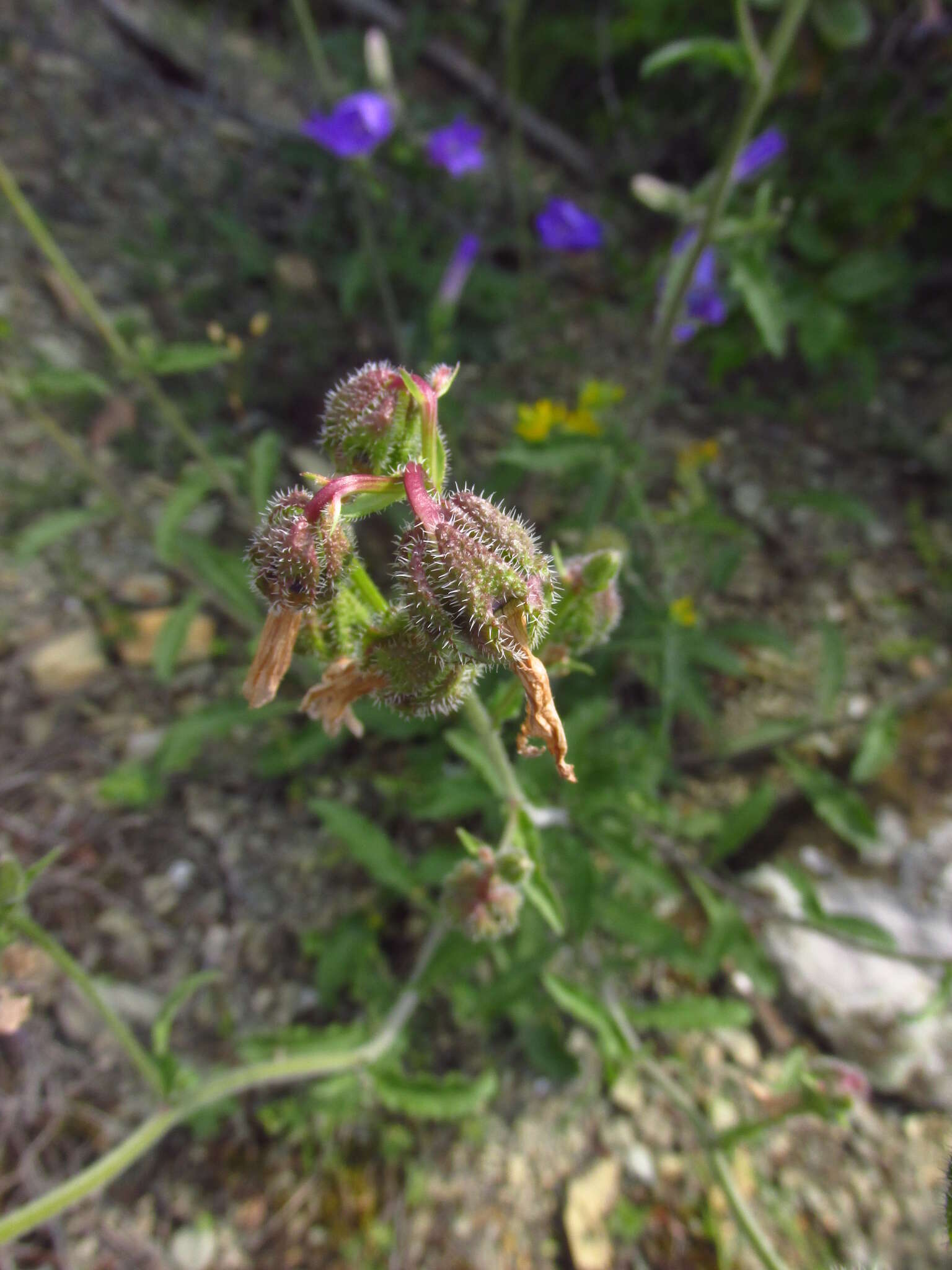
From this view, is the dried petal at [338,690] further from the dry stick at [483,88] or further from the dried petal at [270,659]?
the dry stick at [483,88]

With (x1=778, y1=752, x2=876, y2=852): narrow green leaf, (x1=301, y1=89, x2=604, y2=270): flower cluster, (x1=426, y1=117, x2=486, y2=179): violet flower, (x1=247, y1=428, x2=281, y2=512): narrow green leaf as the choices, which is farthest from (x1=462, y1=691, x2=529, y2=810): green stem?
(x1=426, y1=117, x2=486, y2=179): violet flower

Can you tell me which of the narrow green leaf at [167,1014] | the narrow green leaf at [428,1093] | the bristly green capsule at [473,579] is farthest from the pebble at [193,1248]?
the bristly green capsule at [473,579]

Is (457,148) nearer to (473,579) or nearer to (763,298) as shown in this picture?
(763,298)

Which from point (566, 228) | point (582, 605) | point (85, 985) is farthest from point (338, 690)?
point (566, 228)

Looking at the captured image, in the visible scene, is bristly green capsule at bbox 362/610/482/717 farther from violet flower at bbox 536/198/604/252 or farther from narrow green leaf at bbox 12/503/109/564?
violet flower at bbox 536/198/604/252

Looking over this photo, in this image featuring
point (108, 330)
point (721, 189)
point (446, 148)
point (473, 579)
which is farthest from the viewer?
point (446, 148)

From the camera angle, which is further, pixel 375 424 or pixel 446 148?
pixel 446 148
